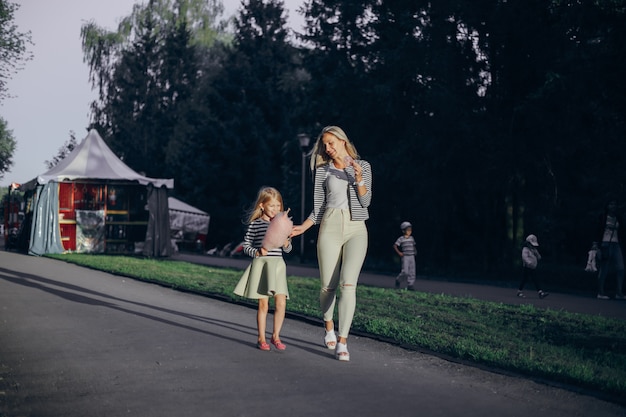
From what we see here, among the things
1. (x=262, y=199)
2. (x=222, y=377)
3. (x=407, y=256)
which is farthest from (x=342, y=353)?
(x=407, y=256)

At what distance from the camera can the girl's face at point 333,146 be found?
6934 millimetres

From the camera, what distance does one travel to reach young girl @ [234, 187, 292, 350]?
7375mm

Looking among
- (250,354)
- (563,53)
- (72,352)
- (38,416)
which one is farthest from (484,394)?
(563,53)

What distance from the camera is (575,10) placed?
59.5 ft

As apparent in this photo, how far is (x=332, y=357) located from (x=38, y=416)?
116 inches

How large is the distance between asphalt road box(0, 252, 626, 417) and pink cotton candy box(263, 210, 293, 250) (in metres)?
1.02

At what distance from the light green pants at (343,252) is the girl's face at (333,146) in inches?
20.0

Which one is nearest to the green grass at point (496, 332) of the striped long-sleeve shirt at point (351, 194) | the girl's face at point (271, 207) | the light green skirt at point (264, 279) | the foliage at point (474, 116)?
the light green skirt at point (264, 279)

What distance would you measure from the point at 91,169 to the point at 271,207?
70.1ft

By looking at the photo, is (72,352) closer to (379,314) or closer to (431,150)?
(379,314)

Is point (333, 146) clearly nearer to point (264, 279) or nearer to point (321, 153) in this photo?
point (321, 153)

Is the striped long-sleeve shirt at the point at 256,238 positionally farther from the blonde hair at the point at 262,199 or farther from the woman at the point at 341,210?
the woman at the point at 341,210

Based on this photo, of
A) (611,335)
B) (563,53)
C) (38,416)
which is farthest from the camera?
(563,53)

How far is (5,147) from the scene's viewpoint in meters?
49.3
